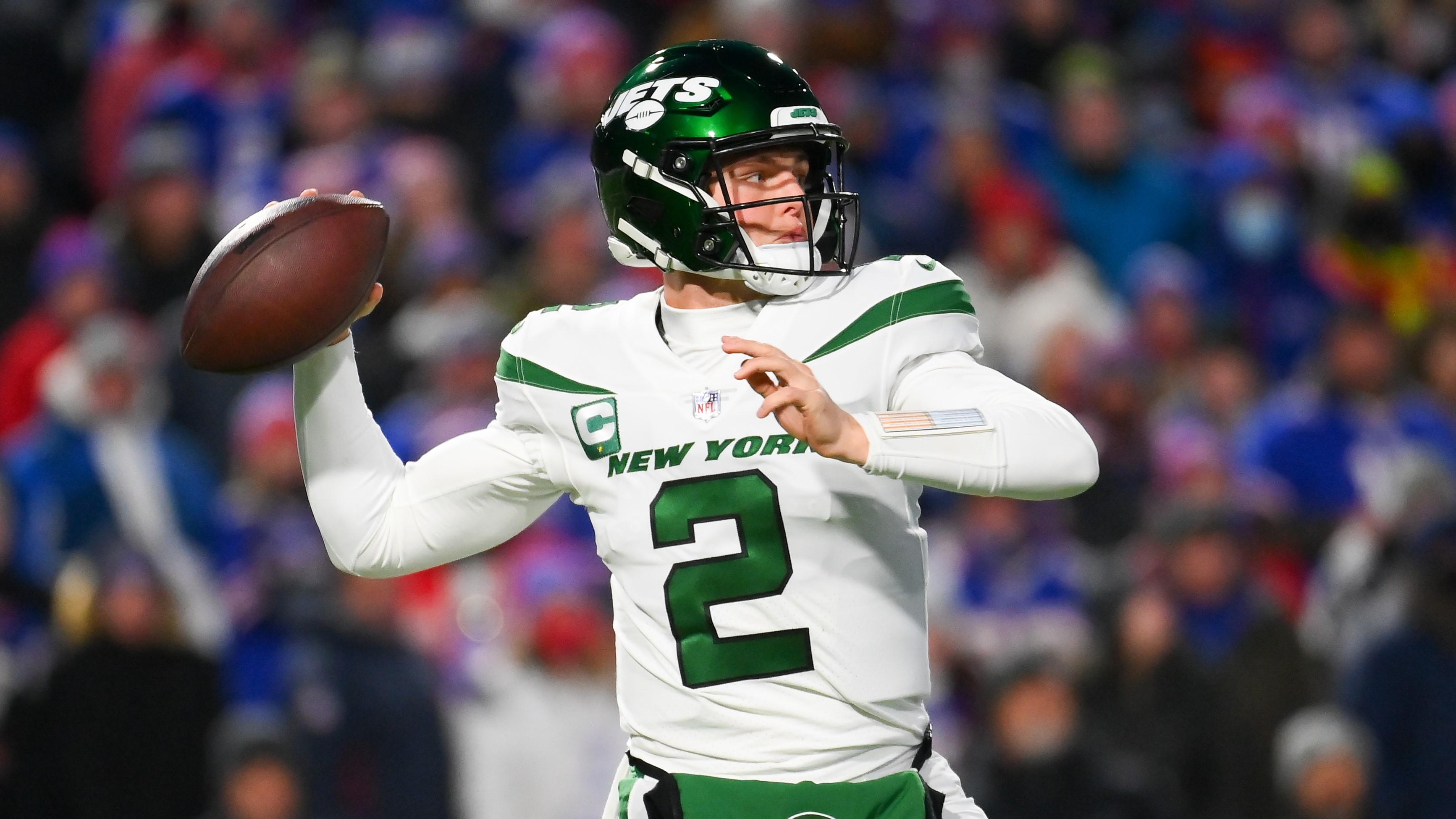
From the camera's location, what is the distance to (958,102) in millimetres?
8945

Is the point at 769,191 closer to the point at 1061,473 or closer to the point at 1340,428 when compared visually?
the point at 1061,473

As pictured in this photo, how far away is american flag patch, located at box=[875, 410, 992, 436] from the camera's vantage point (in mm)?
3018

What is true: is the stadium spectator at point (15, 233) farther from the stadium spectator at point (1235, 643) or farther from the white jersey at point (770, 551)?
the white jersey at point (770, 551)

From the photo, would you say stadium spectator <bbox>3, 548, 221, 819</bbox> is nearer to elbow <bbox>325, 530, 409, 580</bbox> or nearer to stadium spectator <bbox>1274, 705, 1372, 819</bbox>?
elbow <bbox>325, 530, 409, 580</bbox>

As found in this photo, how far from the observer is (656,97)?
11.4 ft

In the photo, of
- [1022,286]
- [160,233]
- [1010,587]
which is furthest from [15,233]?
[1010,587]

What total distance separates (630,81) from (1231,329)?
503cm

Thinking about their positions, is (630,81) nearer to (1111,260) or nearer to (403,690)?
(403,690)

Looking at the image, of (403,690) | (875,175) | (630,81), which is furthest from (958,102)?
(630,81)

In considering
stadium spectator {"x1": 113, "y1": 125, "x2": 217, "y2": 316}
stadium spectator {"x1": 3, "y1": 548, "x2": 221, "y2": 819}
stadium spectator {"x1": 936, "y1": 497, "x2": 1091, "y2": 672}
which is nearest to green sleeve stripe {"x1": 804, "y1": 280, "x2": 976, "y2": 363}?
stadium spectator {"x1": 936, "y1": 497, "x2": 1091, "y2": 672}

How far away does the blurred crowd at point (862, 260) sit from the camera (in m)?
6.37

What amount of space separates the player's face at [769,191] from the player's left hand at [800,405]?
454 mm

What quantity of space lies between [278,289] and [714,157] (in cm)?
73

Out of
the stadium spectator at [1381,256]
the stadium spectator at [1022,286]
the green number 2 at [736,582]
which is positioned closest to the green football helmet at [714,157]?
the green number 2 at [736,582]
